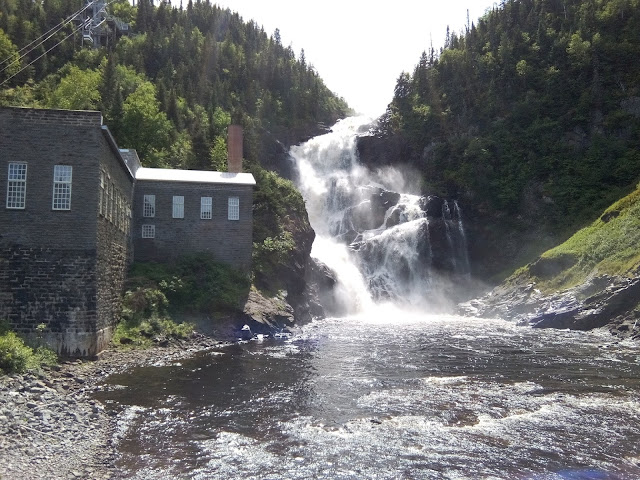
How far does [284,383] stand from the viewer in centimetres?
1938

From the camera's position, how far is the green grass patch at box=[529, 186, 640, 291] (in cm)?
3772

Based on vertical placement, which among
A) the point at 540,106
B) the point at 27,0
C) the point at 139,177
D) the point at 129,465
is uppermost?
the point at 27,0

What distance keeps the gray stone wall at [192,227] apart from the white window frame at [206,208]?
20 cm

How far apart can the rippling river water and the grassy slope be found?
13284 millimetres

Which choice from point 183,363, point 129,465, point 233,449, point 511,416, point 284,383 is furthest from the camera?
point 183,363

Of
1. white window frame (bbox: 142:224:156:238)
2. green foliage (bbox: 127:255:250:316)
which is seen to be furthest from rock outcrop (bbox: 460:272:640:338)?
white window frame (bbox: 142:224:156:238)

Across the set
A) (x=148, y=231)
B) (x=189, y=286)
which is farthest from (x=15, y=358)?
(x=148, y=231)

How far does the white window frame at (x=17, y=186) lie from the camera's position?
22.1 m

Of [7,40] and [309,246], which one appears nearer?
[309,246]

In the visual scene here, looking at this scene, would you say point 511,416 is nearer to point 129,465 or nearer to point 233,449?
Result: point 233,449

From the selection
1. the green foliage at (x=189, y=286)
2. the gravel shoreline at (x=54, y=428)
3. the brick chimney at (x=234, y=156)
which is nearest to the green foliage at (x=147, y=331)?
the green foliage at (x=189, y=286)

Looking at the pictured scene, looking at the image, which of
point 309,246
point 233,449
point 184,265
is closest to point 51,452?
point 233,449

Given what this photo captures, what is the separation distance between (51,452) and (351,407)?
808 cm

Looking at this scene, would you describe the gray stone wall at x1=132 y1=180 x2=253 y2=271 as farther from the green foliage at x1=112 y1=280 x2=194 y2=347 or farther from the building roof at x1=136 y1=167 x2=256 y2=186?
the green foliage at x1=112 y1=280 x2=194 y2=347
